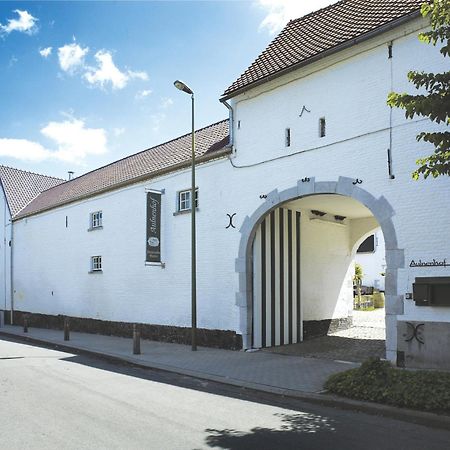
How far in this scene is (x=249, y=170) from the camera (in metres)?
13.1

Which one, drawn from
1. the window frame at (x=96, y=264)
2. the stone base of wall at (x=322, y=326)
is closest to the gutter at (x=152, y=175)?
the window frame at (x=96, y=264)

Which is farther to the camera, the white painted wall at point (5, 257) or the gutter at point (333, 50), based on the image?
the white painted wall at point (5, 257)

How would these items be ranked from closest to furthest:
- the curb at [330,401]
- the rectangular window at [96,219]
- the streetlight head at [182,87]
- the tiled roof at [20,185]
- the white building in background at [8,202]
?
the curb at [330,401]
the streetlight head at [182,87]
the rectangular window at [96,219]
the white building in background at [8,202]
the tiled roof at [20,185]

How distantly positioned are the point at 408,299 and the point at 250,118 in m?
6.34

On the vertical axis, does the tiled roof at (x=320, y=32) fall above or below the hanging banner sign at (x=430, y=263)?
above

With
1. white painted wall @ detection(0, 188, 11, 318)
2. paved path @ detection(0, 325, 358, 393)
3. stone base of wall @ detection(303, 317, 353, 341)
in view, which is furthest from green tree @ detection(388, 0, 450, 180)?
white painted wall @ detection(0, 188, 11, 318)

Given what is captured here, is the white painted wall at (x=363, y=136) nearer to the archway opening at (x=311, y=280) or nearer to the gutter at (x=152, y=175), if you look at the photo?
the gutter at (x=152, y=175)

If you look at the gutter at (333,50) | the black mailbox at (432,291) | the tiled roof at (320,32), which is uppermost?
the tiled roof at (320,32)

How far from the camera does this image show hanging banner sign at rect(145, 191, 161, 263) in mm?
15359

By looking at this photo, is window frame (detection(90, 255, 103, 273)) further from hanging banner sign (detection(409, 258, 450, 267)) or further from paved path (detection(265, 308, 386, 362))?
hanging banner sign (detection(409, 258, 450, 267))

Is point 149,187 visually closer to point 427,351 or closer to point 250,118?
point 250,118

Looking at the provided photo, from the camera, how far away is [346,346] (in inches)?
517

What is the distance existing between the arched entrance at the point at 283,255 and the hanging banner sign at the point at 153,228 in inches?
135

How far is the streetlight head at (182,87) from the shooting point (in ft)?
43.1
